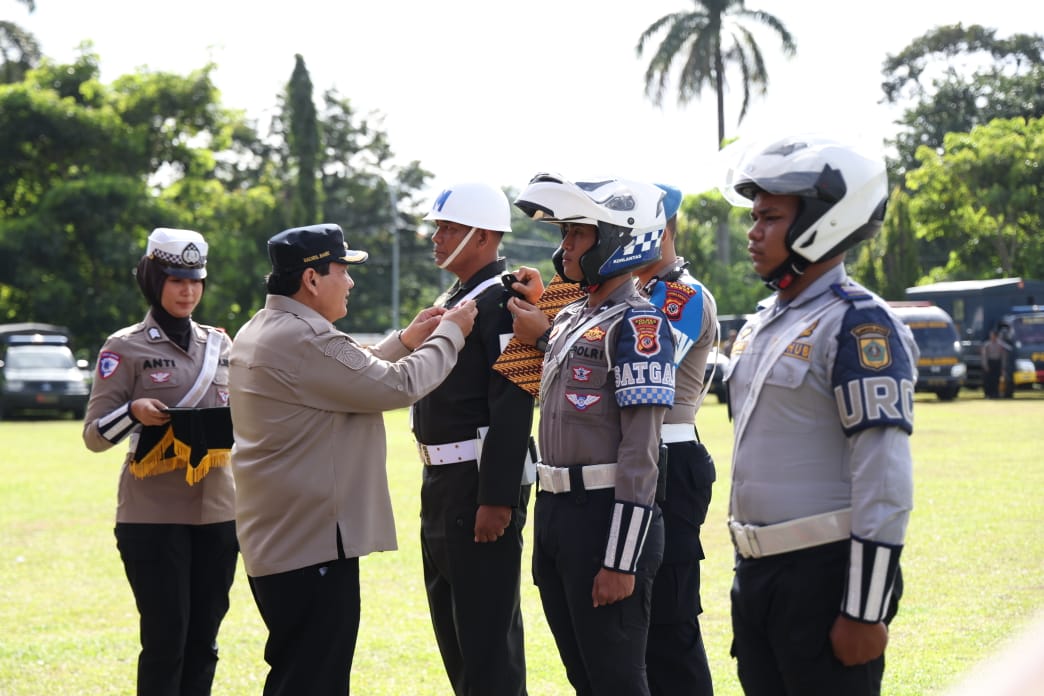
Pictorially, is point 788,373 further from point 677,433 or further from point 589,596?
point 677,433

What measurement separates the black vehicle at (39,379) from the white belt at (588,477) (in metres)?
30.1

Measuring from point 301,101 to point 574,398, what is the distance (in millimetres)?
53948

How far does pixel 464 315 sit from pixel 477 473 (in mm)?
624

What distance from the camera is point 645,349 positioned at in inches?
155

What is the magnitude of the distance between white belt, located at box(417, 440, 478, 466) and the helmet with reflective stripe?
2.90 feet

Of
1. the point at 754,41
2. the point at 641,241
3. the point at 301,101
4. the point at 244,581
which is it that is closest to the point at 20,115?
the point at 301,101

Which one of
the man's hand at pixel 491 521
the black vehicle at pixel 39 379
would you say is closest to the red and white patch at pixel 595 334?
the man's hand at pixel 491 521

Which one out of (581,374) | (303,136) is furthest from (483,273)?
(303,136)

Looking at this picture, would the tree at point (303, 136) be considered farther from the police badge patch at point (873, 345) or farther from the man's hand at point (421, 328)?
the police badge patch at point (873, 345)

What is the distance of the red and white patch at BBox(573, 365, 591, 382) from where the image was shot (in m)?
4.05

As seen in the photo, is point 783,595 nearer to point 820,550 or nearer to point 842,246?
point 820,550

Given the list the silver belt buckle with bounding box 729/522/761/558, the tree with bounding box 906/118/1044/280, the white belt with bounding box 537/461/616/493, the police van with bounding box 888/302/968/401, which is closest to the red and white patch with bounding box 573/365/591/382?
the white belt with bounding box 537/461/616/493

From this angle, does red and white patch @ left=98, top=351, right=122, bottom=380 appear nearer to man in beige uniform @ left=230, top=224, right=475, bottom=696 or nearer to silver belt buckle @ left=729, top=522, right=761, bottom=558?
man in beige uniform @ left=230, top=224, right=475, bottom=696

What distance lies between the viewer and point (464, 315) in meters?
4.86
